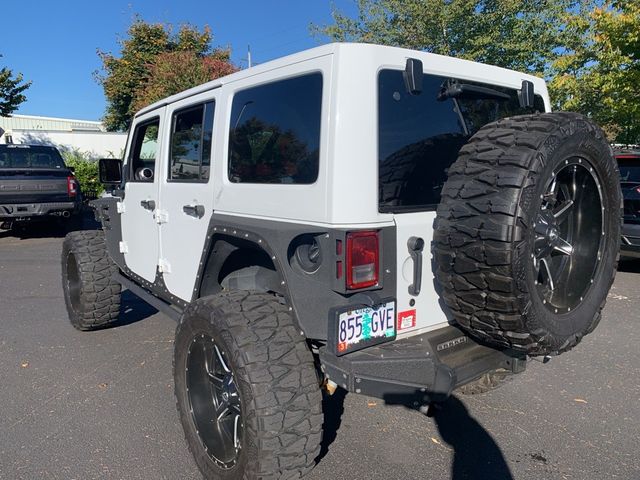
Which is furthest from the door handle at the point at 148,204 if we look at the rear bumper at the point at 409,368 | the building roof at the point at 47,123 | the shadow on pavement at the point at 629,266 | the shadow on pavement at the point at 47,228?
the building roof at the point at 47,123

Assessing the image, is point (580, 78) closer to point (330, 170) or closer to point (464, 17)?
point (464, 17)

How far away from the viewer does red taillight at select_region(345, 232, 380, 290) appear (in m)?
2.08

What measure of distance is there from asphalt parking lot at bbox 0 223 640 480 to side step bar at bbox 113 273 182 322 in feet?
1.89

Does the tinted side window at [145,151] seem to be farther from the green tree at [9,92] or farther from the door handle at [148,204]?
the green tree at [9,92]

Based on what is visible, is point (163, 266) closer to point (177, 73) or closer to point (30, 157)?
point (30, 157)

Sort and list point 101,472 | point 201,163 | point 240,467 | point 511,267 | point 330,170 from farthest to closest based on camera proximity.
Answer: point 201,163 → point 101,472 → point 240,467 → point 330,170 → point 511,267

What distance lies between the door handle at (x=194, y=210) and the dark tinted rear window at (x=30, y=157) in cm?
901

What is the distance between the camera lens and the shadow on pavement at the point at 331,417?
2.92m

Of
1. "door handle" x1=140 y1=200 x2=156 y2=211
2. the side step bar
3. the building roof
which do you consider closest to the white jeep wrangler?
the side step bar

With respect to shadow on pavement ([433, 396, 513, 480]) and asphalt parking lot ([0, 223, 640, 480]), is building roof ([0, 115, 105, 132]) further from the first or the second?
shadow on pavement ([433, 396, 513, 480])

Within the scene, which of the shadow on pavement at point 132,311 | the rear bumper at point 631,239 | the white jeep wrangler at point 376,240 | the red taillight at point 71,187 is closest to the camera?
the white jeep wrangler at point 376,240

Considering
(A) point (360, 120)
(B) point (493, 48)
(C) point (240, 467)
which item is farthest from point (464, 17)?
(C) point (240, 467)

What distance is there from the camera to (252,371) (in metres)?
2.11

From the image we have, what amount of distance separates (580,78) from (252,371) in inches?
490
